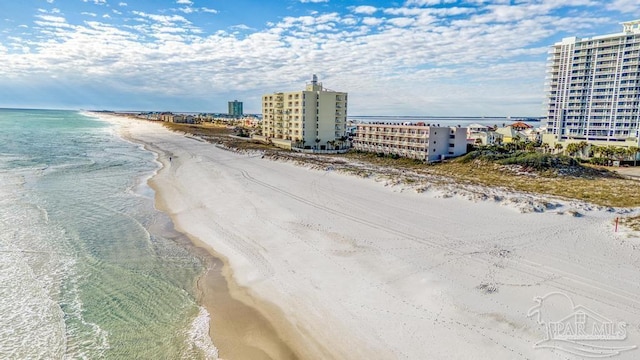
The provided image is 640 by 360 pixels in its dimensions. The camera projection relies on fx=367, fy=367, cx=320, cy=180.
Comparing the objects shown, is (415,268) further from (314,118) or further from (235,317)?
(314,118)

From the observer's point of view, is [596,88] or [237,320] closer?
[237,320]

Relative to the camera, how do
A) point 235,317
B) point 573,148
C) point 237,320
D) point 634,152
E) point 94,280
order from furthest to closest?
point 573,148, point 634,152, point 94,280, point 235,317, point 237,320

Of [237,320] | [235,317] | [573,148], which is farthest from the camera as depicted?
[573,148]

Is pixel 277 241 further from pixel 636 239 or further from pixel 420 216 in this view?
pixel 636 239

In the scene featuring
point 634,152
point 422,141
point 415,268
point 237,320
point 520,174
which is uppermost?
point 422,141

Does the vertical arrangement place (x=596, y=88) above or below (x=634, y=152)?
above

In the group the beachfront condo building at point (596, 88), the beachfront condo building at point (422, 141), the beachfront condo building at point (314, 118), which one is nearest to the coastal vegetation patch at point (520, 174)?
the beachfront condo building at point (422, 141)

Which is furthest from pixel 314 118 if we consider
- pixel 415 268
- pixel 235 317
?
pixel 235 317
